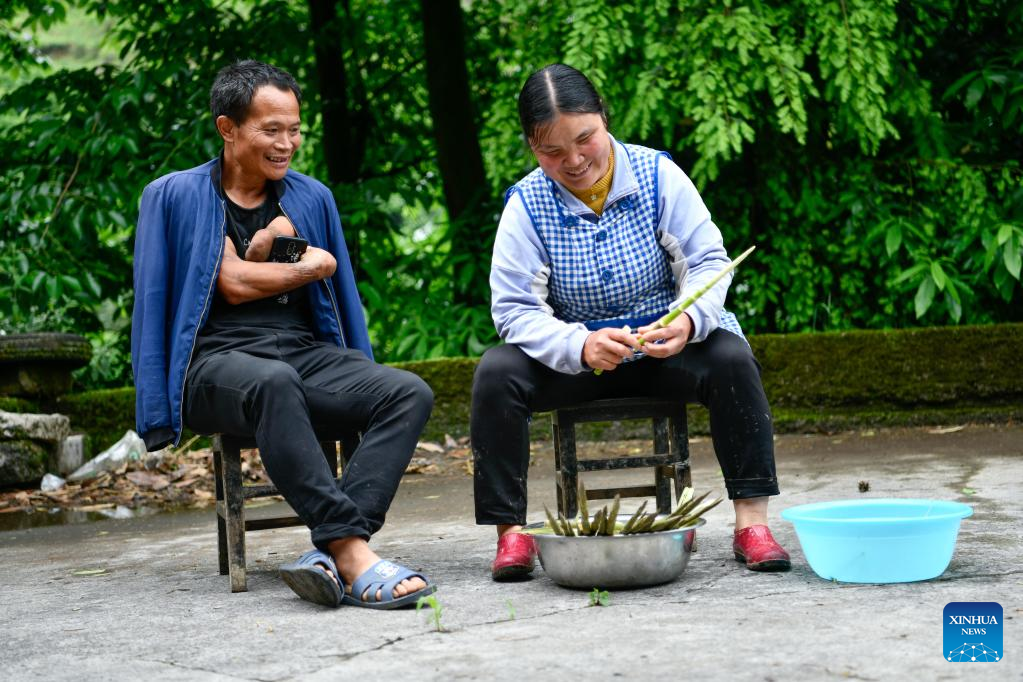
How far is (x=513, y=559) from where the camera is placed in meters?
3.10

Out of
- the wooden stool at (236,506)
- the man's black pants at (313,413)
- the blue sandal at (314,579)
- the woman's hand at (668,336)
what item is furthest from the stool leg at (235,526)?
the woman's hand at (668,336)

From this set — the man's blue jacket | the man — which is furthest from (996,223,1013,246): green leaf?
the man's blue jacket

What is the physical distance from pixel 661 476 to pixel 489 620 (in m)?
1.05

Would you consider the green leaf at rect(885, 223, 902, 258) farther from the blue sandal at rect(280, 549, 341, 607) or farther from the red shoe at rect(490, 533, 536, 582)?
the blue sandal at rect(280, 549, 341, 607)

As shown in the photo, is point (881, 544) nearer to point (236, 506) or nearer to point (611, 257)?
point (611, 257)

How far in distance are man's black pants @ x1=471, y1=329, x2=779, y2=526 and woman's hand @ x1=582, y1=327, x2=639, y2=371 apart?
214 millimetres

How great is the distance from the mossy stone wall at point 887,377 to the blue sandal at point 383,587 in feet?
12.1

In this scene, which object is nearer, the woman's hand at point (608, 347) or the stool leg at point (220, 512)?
the woman's hand at point (608, 347)

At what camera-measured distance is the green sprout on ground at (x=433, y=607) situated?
2616 millimetres

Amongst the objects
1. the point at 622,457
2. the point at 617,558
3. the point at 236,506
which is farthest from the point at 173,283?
the point at 617,558

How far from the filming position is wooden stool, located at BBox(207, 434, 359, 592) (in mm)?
3213

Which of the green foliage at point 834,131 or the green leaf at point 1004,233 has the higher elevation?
the green foliage at point 834,131

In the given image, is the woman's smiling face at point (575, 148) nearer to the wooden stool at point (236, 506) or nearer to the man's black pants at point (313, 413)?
the man's black pants at point (313, 413)

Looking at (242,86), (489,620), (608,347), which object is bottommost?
(489,620)
